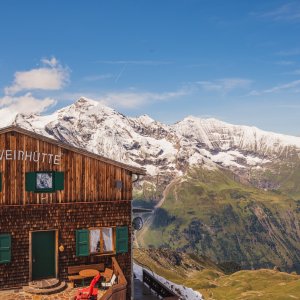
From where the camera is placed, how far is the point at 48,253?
2381 cm

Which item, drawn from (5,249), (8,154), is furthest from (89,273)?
(8,154)

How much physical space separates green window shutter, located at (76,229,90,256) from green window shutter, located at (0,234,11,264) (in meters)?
3.71

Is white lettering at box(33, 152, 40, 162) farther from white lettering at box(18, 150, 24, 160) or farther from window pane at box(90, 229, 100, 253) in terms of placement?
window pane at box(90, 229, 100, 253)

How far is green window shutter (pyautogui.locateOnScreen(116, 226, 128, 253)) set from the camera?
25234 mm

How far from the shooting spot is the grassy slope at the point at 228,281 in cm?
4618

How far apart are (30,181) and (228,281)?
47349 mm

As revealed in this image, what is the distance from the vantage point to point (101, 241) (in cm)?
2492

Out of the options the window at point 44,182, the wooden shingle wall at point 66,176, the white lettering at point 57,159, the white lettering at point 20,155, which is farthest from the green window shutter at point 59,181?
the white lettering at point 20,155

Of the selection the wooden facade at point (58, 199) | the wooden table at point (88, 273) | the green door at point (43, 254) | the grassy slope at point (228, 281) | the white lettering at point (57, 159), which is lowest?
the grassy slope at point (228, 281)

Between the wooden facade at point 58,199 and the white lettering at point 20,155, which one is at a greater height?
the white lettering at point 20,155

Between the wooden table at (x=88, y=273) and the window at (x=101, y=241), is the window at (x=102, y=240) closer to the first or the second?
the window at (x=101, y=241)

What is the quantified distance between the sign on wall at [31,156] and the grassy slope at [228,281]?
27.1m

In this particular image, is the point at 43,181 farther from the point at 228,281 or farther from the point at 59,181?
the point at 228,281

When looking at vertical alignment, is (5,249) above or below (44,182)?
below
